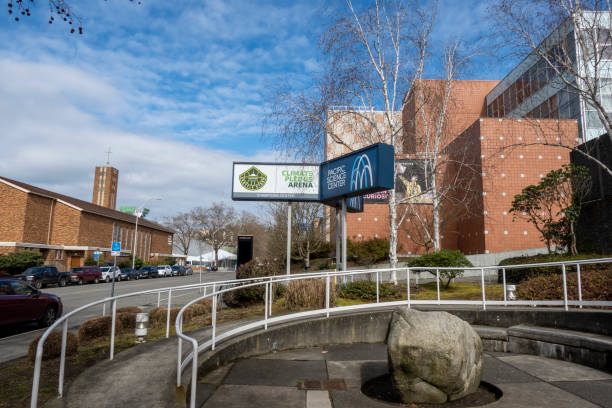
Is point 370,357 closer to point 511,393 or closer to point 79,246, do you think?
point 511,393

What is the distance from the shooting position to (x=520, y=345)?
7797mm

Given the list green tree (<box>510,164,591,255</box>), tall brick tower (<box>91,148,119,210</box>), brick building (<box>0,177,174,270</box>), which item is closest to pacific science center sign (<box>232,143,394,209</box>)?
green tree (<box>510,164,591,255</box>)

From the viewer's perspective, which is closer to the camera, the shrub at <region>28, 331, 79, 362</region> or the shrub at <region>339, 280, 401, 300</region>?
the shrub at <region>28, 331, 79, 362</region>

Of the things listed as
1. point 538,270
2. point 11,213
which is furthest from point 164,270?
point 538,270

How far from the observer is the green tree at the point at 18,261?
34.5 m

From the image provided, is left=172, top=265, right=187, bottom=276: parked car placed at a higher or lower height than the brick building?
lower

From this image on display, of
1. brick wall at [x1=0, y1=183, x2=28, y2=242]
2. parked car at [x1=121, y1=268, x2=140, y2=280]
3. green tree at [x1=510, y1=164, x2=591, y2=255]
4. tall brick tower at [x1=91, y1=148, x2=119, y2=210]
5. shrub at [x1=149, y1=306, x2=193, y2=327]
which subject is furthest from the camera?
tall brick tower at [x1=91, y1=148, x2=119, y2=210]

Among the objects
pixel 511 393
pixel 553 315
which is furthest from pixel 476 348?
pixel 553 315

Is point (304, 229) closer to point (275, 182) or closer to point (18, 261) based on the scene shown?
point (275, 182)

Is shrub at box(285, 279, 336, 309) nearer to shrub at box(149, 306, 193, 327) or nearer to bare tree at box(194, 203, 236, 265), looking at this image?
shrub at box(149, 306, 193, 327)

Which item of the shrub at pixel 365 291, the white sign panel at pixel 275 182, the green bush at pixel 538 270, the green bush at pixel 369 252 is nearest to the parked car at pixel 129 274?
the green bush at pixel 369 252

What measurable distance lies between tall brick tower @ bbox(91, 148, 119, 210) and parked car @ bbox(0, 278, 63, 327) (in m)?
127

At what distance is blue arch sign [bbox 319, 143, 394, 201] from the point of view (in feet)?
38.1

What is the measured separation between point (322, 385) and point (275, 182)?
11.3 meters
